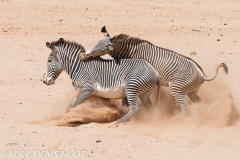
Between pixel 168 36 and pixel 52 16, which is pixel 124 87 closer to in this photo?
pixel 168 36

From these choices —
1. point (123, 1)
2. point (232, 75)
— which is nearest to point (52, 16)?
point (123, 1)

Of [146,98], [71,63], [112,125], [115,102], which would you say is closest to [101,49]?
[71,63]

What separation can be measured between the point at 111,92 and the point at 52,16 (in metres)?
9.40

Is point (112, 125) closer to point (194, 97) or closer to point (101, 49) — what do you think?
point (101, 49)

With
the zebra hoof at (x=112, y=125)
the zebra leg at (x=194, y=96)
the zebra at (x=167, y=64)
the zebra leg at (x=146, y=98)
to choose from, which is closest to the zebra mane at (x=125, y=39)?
the zebra at (x=167, y=64)

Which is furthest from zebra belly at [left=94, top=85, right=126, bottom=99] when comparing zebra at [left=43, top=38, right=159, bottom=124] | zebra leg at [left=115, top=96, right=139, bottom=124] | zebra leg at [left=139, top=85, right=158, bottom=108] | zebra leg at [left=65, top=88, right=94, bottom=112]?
zebra leg at [left=139, top=85, right=158, bottom=108]

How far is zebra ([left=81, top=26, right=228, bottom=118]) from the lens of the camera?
12578mm

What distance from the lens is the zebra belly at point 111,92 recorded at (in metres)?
12.5

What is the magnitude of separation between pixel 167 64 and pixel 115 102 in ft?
4.28

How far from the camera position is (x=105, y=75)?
12.7 meters

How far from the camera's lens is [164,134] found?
1173 cm

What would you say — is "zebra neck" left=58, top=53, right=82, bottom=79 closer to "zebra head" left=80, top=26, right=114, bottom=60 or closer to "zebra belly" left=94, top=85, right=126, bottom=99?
"zebra head" left=80, top=26, right=114, bottom=60

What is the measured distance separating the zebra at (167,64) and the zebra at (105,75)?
0.71ft

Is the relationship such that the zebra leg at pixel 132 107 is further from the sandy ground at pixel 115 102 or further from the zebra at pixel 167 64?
the zebra at pixel 167 64
